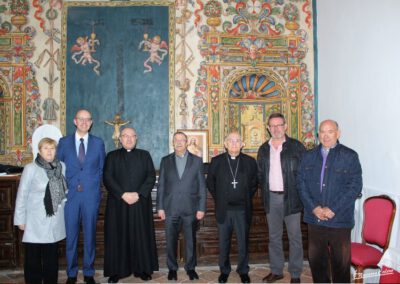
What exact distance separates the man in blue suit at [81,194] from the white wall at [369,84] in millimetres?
3099

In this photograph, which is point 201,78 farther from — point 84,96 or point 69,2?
point 69,2

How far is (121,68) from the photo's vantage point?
5.62 m

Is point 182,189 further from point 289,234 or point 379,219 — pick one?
point 379,219

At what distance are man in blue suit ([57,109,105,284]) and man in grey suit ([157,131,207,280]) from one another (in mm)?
739

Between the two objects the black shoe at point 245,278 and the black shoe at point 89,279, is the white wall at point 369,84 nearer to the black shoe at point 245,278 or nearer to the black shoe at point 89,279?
the black shoe at point 245,278

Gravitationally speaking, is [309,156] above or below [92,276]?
above

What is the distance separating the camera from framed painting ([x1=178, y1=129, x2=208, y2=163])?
562 cm

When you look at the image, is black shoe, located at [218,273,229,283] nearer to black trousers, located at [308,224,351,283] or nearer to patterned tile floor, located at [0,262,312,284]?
patterned tile floor, located at [0,262,312,284]

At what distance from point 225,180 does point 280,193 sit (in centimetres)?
61

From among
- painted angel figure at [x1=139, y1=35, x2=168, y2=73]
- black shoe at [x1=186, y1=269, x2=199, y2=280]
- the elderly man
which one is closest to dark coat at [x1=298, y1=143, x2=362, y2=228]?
the elderly man

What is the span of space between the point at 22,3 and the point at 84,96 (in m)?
1.70

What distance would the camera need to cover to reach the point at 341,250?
3252 millimetres

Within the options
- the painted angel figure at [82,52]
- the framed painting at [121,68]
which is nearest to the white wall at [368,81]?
the framed painting at [121,68]

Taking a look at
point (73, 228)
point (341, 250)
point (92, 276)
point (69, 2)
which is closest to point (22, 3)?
point (69, 2)
